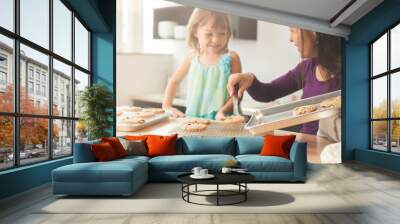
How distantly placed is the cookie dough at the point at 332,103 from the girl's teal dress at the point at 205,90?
8.17 ft

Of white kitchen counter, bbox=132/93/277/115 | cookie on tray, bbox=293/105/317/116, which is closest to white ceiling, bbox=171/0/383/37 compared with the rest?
cookie on tray, bbox=293/105/317/116

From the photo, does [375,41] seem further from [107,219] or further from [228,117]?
[107,219]

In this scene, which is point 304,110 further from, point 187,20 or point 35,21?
point 35,21

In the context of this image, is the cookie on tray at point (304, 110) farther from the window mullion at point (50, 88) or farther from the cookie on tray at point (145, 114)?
the window mullion at point (50, 88)

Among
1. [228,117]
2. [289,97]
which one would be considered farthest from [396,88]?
[228,117]

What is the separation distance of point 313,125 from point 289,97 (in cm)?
94

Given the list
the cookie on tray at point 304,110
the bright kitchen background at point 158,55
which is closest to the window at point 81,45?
the bright kitchen background at point 158,55

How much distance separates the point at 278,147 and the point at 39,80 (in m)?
4.04

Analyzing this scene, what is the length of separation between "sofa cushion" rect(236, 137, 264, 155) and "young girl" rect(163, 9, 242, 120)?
280 cm

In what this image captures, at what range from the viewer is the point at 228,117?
993 cm

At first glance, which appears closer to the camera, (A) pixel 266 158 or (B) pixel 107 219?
(B) pixel 107 219

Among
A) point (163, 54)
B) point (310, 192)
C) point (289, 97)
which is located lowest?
point (310, 192)

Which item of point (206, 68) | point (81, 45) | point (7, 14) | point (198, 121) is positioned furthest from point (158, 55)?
point (7, 14)

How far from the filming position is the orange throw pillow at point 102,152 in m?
5.80
